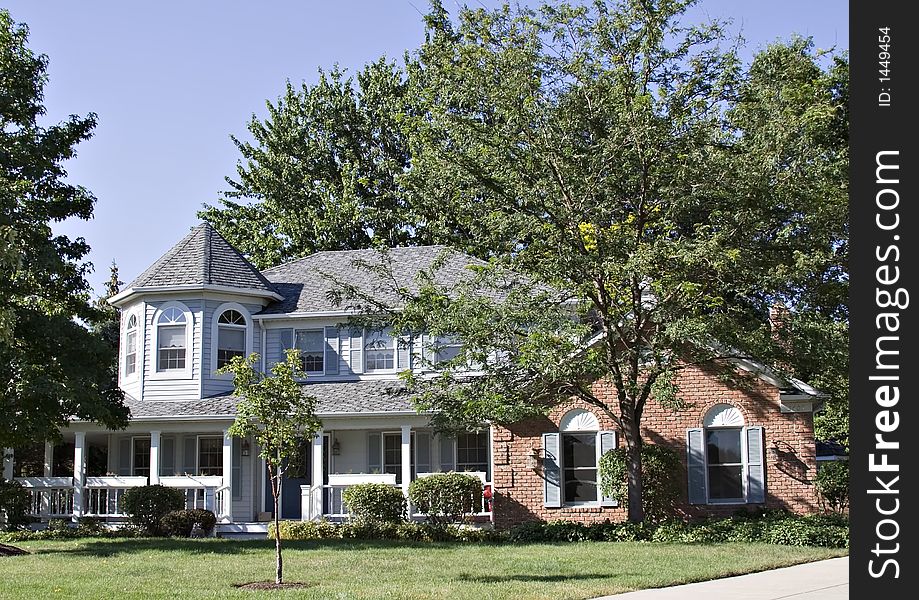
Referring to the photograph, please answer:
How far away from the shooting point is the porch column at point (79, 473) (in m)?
25.1

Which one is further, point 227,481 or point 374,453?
point 374,453

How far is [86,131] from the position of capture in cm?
2189

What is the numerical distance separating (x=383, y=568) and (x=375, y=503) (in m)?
7.65

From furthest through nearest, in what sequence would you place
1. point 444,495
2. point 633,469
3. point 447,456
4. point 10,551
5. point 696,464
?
point 447,456, point 444,495, point 696,464, point 633,469, point 10,551

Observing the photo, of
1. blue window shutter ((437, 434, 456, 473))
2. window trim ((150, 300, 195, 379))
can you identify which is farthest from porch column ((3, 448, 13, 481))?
blue window shutter ((437, 434, 456, 473))

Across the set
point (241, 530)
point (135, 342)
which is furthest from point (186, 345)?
point (241, 530)

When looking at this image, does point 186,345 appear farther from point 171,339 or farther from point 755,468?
point 755,468

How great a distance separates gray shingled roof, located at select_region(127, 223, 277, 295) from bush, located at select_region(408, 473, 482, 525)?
296 inches

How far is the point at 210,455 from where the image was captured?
27594mm

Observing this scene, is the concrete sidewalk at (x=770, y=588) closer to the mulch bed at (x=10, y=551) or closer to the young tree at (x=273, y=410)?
the young tree at (x=273, y=410)

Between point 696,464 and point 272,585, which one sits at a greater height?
point 696,464

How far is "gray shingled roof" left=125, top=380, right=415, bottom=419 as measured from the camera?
24.8 m

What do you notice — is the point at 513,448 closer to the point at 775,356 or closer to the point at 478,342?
the point at 478,342

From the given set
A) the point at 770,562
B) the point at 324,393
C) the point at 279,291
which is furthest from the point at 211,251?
the point at 770,562
